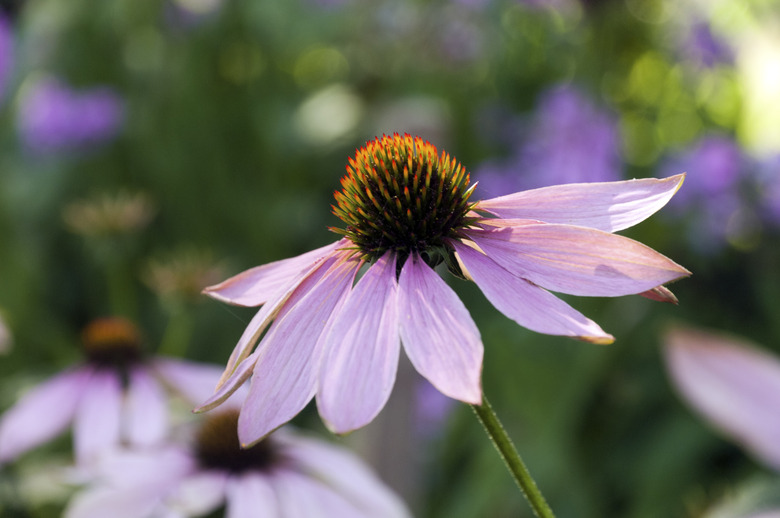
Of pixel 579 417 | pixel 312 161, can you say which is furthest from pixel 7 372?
pixel 579 417

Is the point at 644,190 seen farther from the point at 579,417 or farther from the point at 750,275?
the point at 750,275

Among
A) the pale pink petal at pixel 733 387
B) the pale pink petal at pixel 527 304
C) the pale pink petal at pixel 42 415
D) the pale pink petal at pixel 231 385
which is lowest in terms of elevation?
the pale pink petal at pixel 42 415

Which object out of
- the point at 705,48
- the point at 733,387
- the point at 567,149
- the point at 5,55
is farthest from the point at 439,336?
the point at 5,55

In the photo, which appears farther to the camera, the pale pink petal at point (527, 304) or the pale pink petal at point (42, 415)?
the pale pink petal at point (42, 415)

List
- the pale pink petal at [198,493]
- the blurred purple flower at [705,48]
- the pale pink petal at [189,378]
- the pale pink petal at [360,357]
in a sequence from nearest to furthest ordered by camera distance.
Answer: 1. the pale pink petal at [360,357]
2. the pale pink petal at [198,493]
3. the pale pink petal at [189,378]
4. the blurred purple flower at [705,48]

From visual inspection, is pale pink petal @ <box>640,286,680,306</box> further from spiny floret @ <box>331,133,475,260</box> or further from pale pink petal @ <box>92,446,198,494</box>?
pale pink petal @ <box>92,446,198,494</box>

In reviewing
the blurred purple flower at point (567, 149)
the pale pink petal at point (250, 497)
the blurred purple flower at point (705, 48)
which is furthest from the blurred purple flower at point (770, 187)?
the pale pink petal at point (250, 497)

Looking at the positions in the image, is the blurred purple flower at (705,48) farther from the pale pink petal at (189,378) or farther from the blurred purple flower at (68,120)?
the pale pink petal at (189,378)

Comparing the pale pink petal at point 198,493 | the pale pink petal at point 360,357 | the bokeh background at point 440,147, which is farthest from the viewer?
the bokeh background at point 440,147
